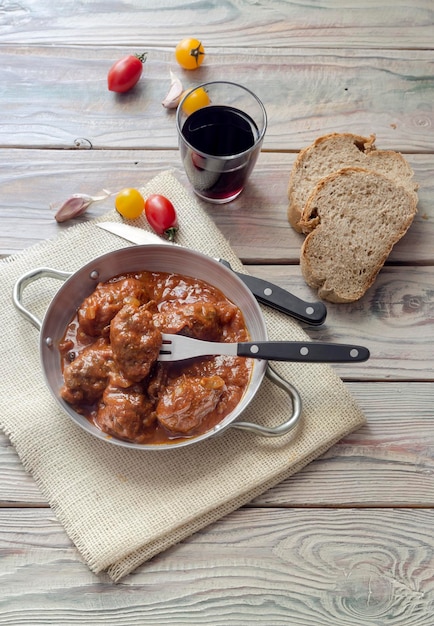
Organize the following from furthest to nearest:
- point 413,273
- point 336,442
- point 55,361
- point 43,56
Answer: point 43,56
point 413,273
point 336,442
point 55,361

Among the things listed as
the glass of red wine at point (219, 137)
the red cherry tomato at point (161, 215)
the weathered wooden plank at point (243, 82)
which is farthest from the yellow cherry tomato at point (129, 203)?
the weathered wooden plank at point (243, 82)

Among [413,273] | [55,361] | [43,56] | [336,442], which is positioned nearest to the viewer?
[55,361]

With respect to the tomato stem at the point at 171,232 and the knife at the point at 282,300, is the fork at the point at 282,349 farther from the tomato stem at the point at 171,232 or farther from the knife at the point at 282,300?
the tomato stem at the point at 171,232

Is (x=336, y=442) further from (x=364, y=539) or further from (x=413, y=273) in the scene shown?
(x=413, y=273)

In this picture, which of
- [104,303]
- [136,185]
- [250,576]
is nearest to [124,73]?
[136,185]

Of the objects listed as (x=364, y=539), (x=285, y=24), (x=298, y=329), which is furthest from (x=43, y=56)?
(x=364, y=539)

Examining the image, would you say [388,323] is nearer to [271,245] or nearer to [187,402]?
[271,245]

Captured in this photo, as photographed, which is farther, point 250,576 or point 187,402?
point 250,576
